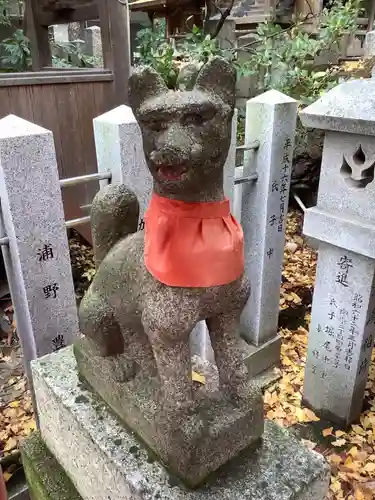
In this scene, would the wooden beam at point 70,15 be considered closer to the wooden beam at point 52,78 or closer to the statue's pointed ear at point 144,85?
the wooden beam at point 52,78

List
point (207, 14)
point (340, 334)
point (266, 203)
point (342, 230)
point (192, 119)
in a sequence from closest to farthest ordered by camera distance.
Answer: point (192, 119), point (342, 230), point (340, 334), point (266, 203), point (207, 14)

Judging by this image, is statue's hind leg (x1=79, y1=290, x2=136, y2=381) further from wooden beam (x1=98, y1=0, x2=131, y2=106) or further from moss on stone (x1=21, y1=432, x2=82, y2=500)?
wooden beam (x1=98, y1=0, x2=131, y2=106)

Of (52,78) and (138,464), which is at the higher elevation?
(52,78)

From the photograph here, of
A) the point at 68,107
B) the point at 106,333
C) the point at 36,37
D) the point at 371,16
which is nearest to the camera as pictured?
the point at 106,333

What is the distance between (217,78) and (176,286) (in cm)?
58

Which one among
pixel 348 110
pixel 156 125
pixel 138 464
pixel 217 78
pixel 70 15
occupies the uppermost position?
pixel 70 15

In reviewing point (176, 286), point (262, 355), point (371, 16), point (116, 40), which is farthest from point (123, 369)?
point (371, 16)

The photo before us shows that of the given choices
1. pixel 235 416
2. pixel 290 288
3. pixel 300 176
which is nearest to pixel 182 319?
pixel 235 416

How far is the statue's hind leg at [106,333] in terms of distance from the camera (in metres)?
1.55

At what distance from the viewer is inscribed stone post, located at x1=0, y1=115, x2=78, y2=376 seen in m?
1.98

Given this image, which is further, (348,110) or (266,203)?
(266,203)

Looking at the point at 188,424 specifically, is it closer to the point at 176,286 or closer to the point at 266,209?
the point at 176,286

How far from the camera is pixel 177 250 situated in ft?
4.01

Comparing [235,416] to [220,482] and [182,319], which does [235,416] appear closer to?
[220,482]
